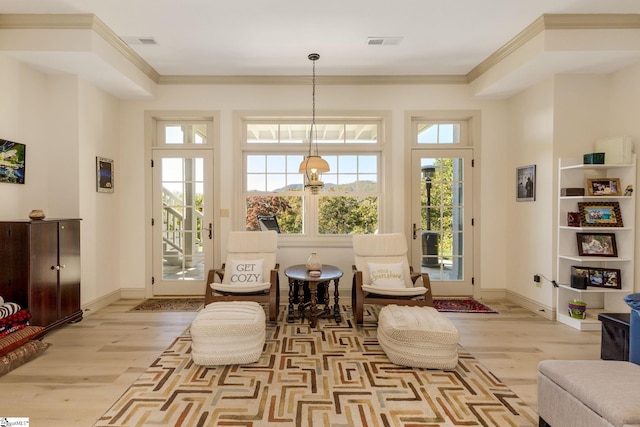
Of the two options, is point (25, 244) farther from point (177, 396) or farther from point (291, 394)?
point (291, 394)

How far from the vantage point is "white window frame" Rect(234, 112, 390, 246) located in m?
4.60

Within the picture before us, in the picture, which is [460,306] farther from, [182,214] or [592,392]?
[182,214]

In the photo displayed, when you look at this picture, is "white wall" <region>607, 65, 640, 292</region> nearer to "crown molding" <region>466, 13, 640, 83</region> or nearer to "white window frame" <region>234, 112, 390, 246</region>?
"crown molding" <region>466, 13, 640, 83</region>

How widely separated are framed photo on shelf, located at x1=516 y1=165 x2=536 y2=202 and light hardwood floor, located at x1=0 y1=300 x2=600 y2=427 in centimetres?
136

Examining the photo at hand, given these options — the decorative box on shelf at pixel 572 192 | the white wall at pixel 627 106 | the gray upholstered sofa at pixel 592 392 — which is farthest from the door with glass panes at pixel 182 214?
the white wall at pixel 627 106

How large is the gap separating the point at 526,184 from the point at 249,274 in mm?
3474

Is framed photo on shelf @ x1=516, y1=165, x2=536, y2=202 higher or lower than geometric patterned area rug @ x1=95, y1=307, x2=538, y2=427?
higher

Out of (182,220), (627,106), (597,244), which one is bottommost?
(597,244)

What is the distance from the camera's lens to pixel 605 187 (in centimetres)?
354

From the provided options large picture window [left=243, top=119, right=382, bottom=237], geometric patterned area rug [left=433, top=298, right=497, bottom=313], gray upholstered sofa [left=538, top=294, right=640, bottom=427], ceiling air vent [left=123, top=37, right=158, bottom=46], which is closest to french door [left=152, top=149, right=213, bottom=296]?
large picture window [left=243, top=119, right=382, bottom=237]

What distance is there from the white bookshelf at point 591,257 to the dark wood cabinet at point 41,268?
16.8 feet

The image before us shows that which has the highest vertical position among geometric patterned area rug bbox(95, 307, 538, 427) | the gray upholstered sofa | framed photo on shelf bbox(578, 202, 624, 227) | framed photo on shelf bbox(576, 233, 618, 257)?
framed photo on shelf bbox(578, 202, 624, 227)

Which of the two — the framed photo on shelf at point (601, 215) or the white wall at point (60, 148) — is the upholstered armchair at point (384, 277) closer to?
the framed photo on shelf at point (601, 215)

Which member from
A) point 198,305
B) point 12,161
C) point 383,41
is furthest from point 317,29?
point 198,305
